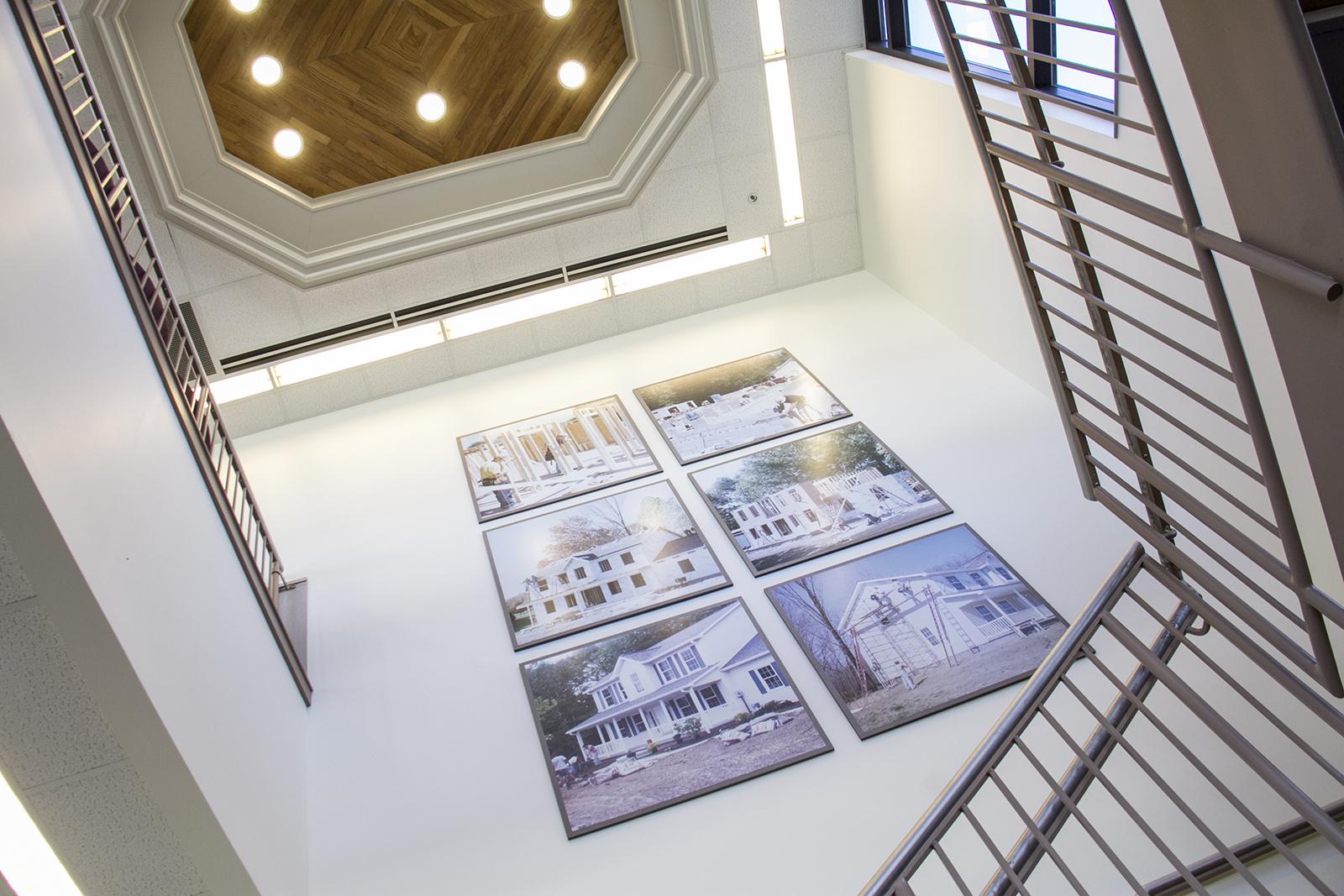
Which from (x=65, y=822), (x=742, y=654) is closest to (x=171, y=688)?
(x=65, y=822)

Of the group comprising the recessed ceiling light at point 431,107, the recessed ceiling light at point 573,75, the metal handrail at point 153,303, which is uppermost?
the recessed ceiling light at point 431,107

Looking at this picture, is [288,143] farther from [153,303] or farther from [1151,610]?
[1151,610]

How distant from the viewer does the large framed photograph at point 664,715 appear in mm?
3051

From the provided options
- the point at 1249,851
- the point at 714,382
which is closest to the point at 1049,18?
the point at 1249,851

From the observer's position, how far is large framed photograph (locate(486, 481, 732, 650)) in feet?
12.4

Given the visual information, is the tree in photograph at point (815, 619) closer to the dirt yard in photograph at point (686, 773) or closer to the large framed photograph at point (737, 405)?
the dirt yard in photograph at point (686, 773)

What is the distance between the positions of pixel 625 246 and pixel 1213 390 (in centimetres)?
320

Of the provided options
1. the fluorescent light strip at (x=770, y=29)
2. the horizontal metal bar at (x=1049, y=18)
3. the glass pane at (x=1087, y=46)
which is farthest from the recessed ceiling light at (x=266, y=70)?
the horizontal metal bar at (x=1049, y=18)

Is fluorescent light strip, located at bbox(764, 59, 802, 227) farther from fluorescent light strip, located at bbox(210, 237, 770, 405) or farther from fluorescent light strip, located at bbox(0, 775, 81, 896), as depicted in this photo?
fluorescent light strip, located at bbox(0, 775, 81, 896)

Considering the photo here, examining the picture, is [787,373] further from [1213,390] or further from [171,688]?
[171,688]

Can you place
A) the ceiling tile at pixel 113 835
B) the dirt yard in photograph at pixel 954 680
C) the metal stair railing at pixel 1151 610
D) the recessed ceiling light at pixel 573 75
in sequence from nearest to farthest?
1. the metal stair railing at pixel 1151 610
2. the ceiling tile at pixel 113 835
3. the dirt yard in photograph at pixel 954 680
4. the recessed ceiling light at pixel 573 75

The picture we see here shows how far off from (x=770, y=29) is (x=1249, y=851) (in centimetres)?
408

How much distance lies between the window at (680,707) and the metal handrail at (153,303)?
1207 millimetres

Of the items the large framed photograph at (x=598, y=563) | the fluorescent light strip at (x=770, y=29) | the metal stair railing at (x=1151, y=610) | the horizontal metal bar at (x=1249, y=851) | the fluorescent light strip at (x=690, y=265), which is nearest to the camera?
the metal stair railing at (x=1151, y=610)
